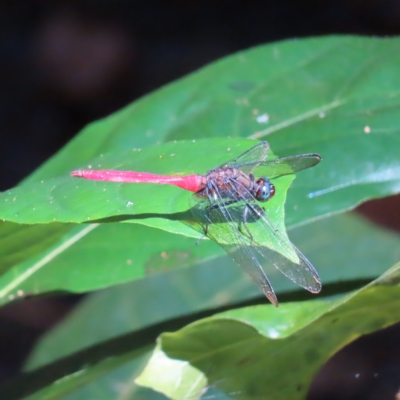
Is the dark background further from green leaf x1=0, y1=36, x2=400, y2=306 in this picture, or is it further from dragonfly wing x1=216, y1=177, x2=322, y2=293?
dragonfly wing x1=216, y1=177, x2=322, y2=293

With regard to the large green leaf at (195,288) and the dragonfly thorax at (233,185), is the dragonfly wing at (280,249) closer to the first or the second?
the dragonfly thorax at (233,185)

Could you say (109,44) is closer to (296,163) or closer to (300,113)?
(300,113)

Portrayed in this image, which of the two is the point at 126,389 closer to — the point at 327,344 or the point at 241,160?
the point at 327,344

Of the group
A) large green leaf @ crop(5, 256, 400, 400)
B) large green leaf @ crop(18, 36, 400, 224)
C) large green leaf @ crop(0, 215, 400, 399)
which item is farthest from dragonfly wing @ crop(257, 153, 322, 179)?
large green leaf @ crop(0, 215, 400, 399)

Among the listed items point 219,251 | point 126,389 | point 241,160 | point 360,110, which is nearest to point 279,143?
point 241,160

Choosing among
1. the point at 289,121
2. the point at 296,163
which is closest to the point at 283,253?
the point at 296,163

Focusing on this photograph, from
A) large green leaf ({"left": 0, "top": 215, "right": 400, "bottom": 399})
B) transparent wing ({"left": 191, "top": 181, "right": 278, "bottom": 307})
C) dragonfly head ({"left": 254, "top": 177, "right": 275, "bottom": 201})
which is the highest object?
dragonfly head ({"left": 254, "top": 177, "right": 275, "bottom": 201})

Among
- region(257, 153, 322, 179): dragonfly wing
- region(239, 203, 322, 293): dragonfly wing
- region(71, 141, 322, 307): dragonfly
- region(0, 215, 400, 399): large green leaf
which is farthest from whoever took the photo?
region(0, 215, 400, 399): large green leaf
